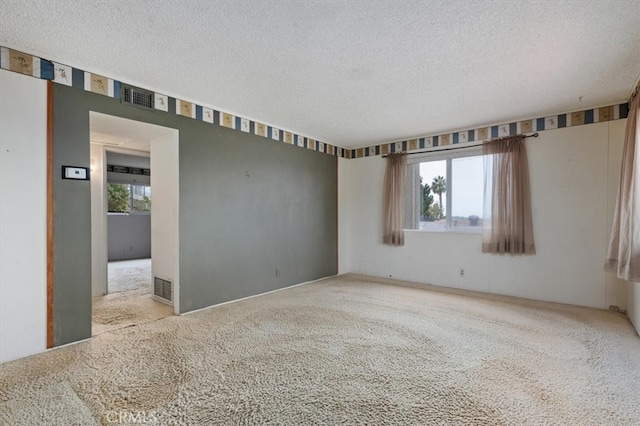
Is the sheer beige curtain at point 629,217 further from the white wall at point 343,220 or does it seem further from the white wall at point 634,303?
the white wall at point 343,220

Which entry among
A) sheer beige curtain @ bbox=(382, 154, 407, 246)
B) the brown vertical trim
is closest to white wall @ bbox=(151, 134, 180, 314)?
the brown vertical trim

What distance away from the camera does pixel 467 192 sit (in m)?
4.58

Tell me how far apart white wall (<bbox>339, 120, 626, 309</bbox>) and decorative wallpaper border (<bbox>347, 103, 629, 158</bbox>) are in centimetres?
8

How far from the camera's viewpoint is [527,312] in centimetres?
348

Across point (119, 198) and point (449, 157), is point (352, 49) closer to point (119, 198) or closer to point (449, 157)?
point (449, 157)

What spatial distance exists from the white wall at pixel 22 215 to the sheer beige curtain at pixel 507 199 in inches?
195

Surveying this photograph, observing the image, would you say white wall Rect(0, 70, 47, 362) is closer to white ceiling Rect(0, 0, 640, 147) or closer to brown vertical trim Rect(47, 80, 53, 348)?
→ brown vertical trim Rect(47, 80, 53, 348)

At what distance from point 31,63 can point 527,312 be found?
17.4 feet

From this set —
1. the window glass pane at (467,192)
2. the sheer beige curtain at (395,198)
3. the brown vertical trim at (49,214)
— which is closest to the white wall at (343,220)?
the sheer beige curtain at (395,198)

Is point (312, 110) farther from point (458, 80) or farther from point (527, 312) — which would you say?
point (527, 312)

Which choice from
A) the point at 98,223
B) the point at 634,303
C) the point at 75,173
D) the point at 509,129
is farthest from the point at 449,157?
the point at 98,223

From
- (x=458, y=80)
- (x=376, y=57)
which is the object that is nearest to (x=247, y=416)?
(x=376, y=57)

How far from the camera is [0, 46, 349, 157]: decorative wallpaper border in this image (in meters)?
2.39

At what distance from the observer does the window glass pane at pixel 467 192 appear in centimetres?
449
